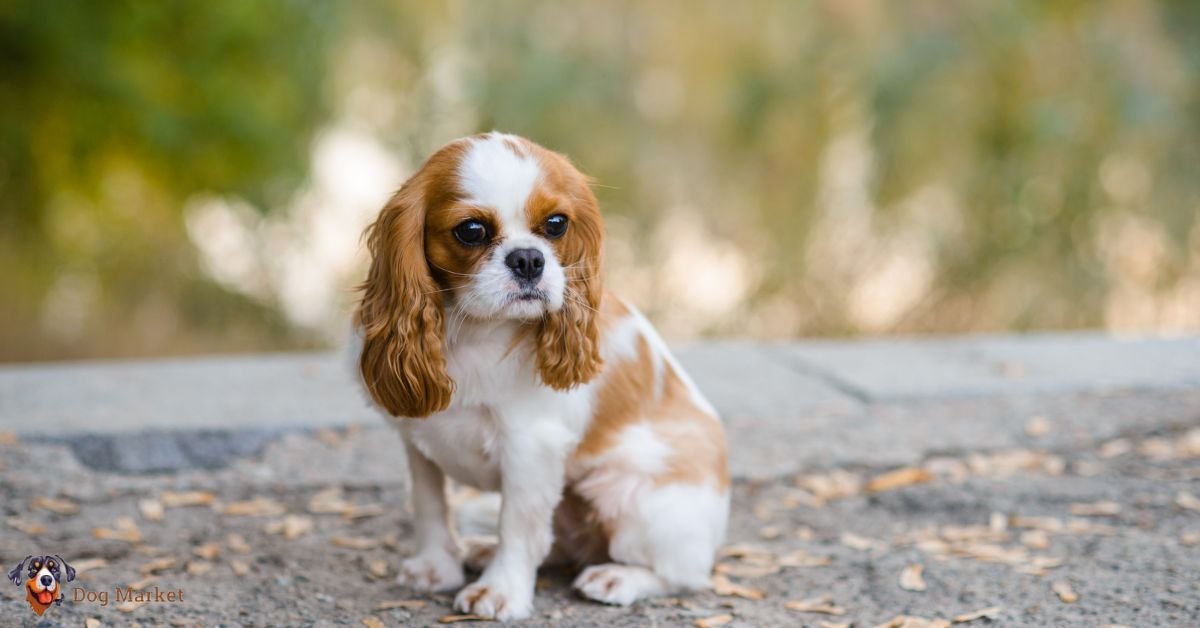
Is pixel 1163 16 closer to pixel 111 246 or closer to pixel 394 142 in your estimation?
pixel 394 142

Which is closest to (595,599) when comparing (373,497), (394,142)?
(373,497)

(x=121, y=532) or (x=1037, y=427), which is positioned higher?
(x=1037, y=427)

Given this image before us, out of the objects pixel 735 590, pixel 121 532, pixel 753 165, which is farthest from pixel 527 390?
pixel 753 165

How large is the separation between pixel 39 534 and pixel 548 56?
17.8 feet

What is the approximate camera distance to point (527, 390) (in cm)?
260

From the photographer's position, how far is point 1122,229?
26.5 feet

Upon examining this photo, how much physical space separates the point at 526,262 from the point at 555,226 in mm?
145

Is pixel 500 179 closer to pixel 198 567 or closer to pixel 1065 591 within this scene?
pixel 198 567

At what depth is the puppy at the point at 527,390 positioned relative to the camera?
95.6 inches

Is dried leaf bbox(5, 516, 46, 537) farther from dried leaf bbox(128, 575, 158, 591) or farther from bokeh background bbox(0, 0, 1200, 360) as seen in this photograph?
bokeh background bbox(0, 0, 1200, 360)

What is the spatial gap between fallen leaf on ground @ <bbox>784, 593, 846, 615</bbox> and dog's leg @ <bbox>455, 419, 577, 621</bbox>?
2.05 feet

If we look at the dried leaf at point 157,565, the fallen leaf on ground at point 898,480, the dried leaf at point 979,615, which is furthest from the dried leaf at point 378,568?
the fallen leaf on ground at point 898,480

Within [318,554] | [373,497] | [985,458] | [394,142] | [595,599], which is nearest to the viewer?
[595,599]

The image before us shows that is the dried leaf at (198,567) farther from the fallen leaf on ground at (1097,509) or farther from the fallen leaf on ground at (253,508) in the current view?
the fallen leaf on ground at (1097,509)
